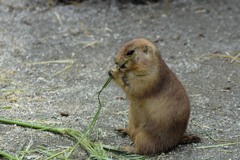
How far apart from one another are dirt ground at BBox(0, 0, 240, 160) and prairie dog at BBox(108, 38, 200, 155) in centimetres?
16

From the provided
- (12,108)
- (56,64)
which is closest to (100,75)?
(56,64)

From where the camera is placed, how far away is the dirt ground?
208 inches

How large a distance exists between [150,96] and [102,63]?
2480 mm

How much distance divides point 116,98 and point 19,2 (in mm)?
3475

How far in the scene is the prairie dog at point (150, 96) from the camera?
498cm

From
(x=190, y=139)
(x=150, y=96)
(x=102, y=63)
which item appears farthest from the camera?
(x=102, y=63)

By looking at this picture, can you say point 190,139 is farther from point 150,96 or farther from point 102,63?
point 102,63

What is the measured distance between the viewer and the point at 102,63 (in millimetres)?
7422

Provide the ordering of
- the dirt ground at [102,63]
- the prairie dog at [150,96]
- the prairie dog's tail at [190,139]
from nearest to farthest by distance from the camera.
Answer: the prairie dog at [150,96], the prairie dog's tail at [190,139], the dirt ground at [102,63]

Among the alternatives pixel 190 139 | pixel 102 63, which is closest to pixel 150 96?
pixel 190 139

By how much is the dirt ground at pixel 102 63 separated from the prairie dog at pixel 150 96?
0.16 m

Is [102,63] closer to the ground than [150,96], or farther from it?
closer to the ground

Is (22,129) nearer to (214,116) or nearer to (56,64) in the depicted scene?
(214,116)

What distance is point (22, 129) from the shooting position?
5191 millimetres
